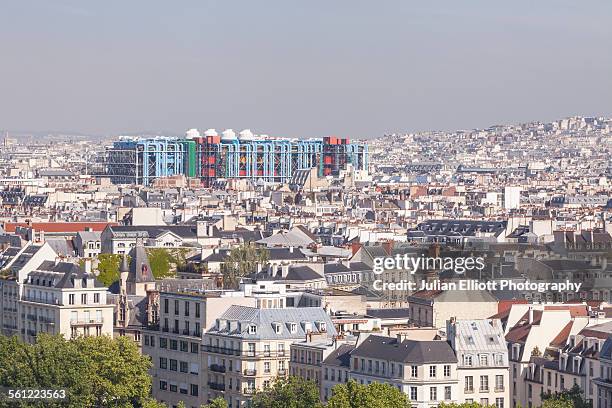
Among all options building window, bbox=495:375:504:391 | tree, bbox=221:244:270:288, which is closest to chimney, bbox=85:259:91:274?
tree, bbox=221:244:270:288

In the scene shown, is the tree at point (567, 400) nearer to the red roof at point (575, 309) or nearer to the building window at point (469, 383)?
the building window at point (469, 383)

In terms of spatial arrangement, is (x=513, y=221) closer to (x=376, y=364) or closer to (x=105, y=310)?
(x=105, y=310)

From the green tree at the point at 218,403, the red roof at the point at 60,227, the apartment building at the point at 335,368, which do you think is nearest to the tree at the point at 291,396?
the green tree at the point at 218,403

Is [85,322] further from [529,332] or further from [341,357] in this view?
[529,332]

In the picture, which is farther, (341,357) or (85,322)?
(85,322)

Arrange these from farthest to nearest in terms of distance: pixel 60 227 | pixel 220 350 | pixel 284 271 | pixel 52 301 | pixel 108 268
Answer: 1. pixel 60 227
2. pixel 108 268
3. pixel 284 271
4. pixel 52 301
5. pixel 220 350

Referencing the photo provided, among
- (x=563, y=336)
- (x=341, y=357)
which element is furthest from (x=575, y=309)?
(x=341, y=357)

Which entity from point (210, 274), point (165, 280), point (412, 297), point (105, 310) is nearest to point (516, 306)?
point (412, 297)
